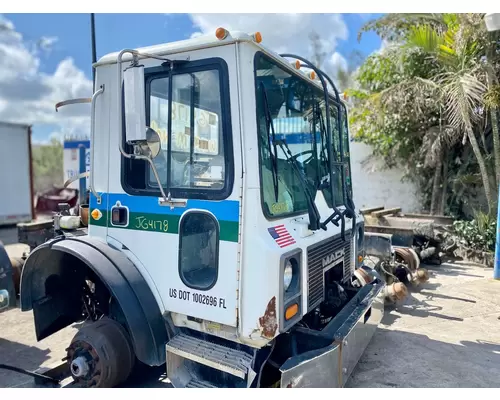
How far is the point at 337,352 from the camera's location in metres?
2.59

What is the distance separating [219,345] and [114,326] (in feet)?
2.67

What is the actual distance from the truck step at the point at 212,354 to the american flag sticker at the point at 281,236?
733mm

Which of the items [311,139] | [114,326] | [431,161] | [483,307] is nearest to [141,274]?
[114,326]

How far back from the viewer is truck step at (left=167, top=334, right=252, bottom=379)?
7.97ft

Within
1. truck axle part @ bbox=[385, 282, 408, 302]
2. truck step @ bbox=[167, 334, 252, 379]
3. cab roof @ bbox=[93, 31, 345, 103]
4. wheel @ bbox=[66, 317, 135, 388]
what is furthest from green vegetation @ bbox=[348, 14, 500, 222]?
wheel @ bbox=[66, 317, 135, 388]

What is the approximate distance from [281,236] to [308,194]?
44cm

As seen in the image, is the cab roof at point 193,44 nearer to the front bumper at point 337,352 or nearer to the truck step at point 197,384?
the front bumper at point 337,352

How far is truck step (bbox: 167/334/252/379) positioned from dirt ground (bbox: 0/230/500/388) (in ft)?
2.42

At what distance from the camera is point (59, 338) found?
414 centimetres

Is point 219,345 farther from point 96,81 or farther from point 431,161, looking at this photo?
point 431,161

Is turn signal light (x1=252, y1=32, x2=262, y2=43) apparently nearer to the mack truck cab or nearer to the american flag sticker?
the mack truck cab

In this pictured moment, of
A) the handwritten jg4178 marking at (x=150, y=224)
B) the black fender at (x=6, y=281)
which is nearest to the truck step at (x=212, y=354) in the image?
the handwritten jg4178 marking at (x=150, y=224)

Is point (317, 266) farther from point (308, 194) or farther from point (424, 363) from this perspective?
point (424, 363)

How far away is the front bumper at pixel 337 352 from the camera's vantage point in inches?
95.7
